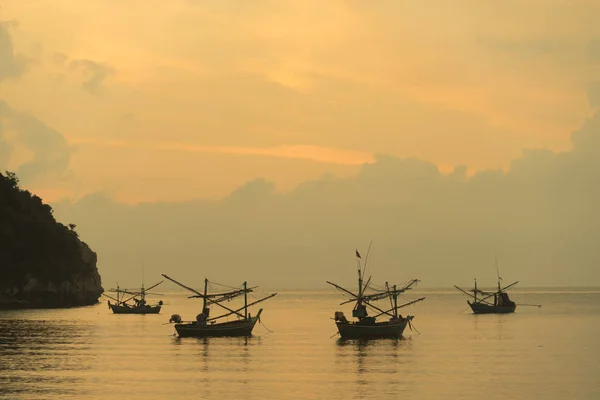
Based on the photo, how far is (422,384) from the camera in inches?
2088

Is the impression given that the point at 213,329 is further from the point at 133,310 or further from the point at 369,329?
the point at 133,310

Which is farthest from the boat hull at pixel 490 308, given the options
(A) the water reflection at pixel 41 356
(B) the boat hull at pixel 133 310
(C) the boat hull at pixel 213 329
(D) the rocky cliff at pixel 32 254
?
(D) the rocky cliff at pixel 32 254

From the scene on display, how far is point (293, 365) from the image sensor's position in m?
63.7

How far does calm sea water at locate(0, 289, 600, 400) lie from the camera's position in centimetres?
4978

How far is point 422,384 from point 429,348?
85.3ft

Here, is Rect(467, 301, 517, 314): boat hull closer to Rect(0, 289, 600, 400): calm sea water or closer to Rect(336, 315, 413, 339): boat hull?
Rect(0, 289, 600, 400): calm sea water

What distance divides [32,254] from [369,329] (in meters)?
90.5

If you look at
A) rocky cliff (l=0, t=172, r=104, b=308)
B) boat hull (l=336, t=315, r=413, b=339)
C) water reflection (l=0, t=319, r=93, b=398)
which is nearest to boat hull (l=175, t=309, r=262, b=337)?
water reflection (l=0, t=319, r=93, b=398)

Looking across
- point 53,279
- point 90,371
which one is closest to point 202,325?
point 90,371

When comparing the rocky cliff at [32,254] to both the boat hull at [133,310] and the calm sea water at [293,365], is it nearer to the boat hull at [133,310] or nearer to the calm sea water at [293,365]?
the boat hull at [133,310]

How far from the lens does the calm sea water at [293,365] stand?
49.8m

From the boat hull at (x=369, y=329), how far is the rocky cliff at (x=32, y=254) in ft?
274

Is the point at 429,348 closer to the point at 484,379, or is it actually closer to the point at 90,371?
the point at 484,379

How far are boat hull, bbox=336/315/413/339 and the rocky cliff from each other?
8337 cm
